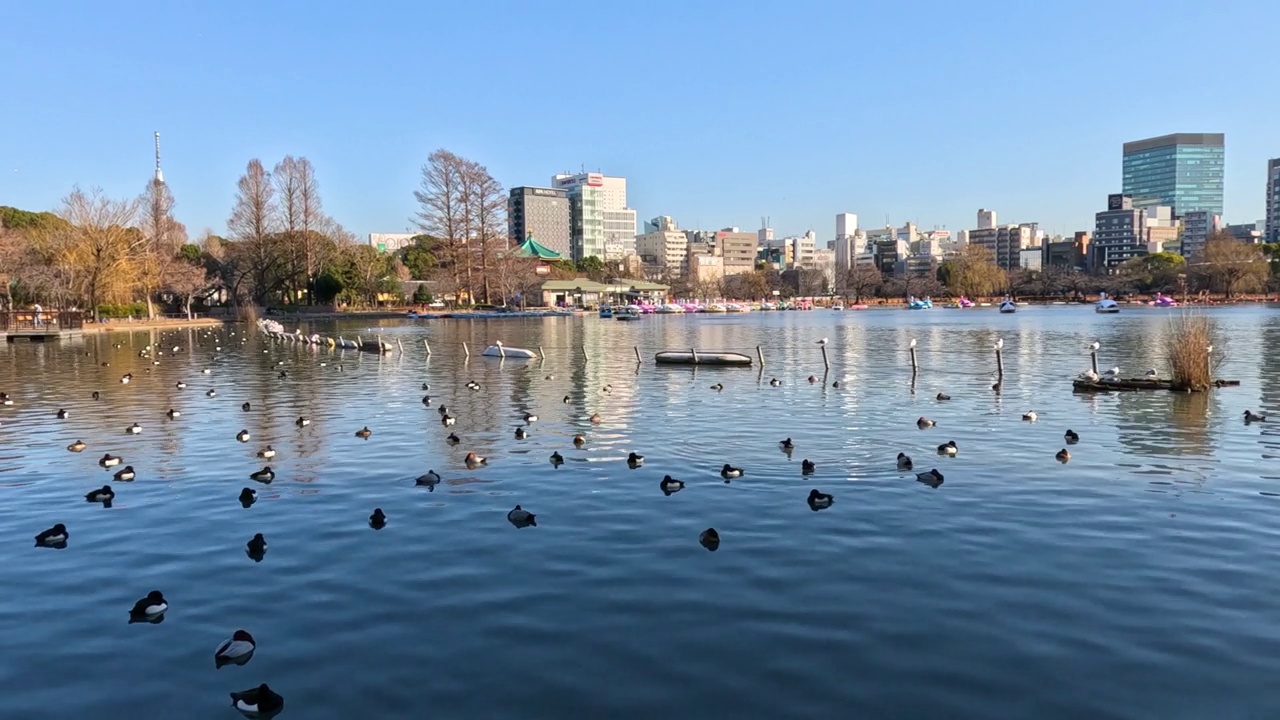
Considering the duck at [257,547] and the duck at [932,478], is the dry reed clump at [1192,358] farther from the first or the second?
the duck at [257,547]

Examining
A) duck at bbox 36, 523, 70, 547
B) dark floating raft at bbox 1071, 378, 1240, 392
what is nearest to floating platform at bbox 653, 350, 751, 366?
dark floating raft at bbox 1071, 378, 1240, 392

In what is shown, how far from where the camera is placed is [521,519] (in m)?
11.4

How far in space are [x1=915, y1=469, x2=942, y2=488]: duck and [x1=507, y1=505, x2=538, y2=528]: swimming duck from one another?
623 cm

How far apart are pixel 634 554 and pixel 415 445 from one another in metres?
8.79

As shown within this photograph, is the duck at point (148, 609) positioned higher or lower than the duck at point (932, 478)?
lower

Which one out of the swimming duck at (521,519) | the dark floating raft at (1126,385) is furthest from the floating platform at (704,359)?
the swimming duck at (521,519)

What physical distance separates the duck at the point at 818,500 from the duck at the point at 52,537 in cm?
971

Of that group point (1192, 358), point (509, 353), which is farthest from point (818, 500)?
point (509, 353)

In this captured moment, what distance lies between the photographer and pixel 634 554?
1016 centimetres

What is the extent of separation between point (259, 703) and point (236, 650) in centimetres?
107

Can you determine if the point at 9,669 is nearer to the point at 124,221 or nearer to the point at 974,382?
the point at 974,382

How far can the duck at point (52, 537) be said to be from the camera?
10711 mm

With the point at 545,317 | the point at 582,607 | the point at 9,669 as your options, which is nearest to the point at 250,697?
the point at 9,669

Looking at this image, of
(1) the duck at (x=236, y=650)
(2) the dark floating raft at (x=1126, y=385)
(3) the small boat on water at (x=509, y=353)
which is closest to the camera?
(1) the duck at (x=236, y=650)
